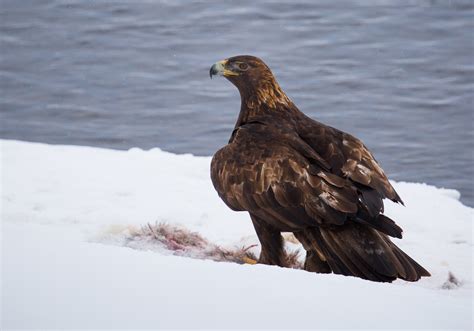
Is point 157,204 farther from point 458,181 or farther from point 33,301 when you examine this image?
point 458,181

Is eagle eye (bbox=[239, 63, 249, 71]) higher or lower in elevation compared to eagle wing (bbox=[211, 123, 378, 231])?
higher

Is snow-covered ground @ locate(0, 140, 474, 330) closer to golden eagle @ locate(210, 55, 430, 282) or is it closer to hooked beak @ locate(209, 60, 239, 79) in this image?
golden eagle @ locate(210, 55, 430, 282)

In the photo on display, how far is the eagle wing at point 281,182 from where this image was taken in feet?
19.4

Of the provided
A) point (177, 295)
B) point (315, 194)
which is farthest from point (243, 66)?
point (177, 295)

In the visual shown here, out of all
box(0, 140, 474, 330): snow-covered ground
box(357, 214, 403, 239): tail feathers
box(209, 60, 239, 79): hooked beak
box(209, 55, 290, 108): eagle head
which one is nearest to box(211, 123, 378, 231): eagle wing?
box(357, 214, 403, 239): tail feathers

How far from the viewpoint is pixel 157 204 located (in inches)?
305

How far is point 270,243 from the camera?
20.7 ft

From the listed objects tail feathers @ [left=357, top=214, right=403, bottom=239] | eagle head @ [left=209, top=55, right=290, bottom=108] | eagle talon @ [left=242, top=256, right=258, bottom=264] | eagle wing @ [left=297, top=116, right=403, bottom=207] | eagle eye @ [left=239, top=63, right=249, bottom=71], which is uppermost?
eagle eye @ [left=239, top=63, right=249, bottom=71]

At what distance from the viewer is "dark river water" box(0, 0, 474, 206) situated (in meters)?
12.8

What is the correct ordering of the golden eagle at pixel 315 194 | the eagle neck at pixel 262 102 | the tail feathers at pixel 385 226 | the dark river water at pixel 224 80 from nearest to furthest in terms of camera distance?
the tail feathers at pixel 385 226
the golden eagle at pixel 315 194
the eagle neck at pixel 262 102
the dark river water at pixel 224 80

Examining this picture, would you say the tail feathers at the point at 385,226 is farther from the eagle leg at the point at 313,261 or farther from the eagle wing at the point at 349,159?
the eagle leg at the point at 313,261

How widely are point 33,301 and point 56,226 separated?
3.36 m

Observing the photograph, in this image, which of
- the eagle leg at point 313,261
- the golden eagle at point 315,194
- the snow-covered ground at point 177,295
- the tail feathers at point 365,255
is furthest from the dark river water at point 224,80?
the snow-covered ground at point 177,295

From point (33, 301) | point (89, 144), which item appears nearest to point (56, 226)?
point (33, 301)
